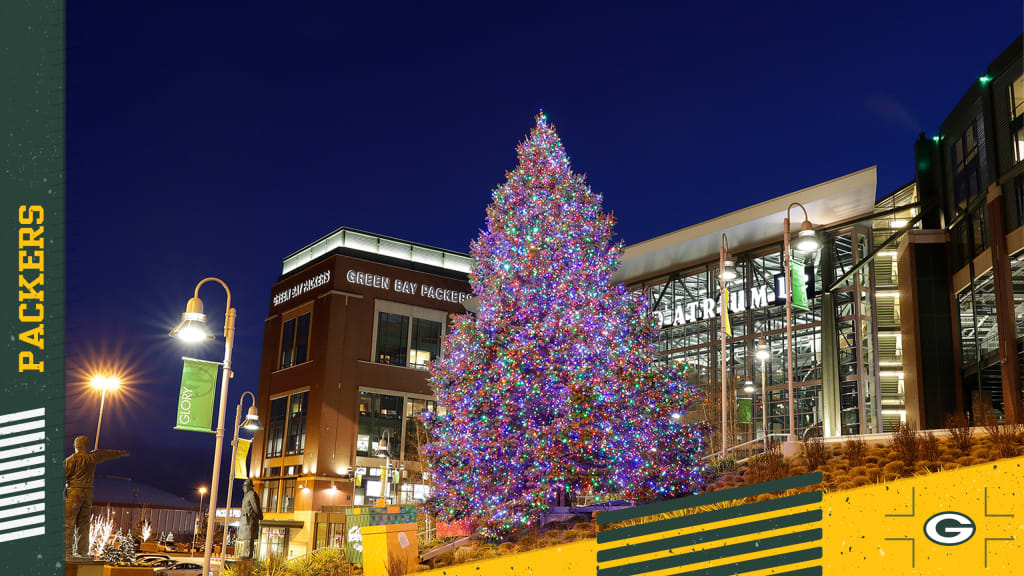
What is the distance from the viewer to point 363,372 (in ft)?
232

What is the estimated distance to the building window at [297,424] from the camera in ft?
226

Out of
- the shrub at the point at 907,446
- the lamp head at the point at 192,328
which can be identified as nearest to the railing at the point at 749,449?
the shrub at the point at 907,446

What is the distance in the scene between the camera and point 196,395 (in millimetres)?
15727

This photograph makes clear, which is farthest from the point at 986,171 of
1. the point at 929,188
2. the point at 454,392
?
the point at 454,392

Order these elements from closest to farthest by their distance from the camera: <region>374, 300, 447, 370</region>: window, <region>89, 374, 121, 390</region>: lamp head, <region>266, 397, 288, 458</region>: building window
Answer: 1. <region>89, 374, 121, 390</region>: lamp head
2. <region>266, 397, 288, 458</region>: building window
3. <region>374, 300, 447, 370</region>: window

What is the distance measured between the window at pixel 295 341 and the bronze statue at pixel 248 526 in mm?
51819

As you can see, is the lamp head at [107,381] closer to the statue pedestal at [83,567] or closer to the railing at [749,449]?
the statue pedestal at [83,567]

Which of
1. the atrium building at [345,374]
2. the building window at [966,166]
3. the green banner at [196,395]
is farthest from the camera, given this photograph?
the atrium building at [345,374]

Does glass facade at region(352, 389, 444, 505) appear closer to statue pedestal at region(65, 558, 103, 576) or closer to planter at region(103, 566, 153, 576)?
planter at region(103, 566, 153, 576)

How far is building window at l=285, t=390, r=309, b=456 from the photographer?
69.0m

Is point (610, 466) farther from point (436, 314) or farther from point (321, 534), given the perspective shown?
point (436, 314)

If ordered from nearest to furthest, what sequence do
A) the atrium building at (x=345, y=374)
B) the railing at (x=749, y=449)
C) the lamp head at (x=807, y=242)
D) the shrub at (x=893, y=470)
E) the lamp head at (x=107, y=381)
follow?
the shrub at (x=893, y=470), the lamp head at (x=807, y=242), the railing at (x=749, y=449), the lamp head at (x=107, y=381), the atrium building at (x=345, y=374)

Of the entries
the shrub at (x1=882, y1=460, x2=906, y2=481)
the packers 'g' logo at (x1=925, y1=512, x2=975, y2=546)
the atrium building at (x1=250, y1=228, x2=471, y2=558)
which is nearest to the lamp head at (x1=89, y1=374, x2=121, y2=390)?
the shrub at (x1=882, y1=460, x2=906, y2=481)

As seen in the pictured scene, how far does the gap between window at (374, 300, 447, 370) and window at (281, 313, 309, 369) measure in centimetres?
645
